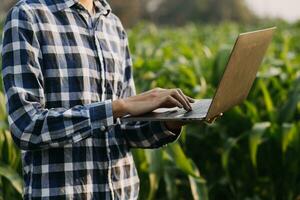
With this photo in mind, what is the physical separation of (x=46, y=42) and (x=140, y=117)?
29 cm

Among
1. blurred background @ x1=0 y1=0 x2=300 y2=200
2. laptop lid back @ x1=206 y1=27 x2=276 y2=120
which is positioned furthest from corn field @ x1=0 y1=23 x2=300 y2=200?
laptop lid back @ x1=206 y1=27 x2=276 y2=120

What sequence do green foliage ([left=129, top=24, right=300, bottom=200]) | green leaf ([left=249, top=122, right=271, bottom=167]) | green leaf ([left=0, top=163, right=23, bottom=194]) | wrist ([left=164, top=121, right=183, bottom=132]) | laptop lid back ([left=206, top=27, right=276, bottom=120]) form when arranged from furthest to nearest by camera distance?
green foliage ([left=129, top=24, right=300, bottom=200]) < green leaf ([left=249, top=122, right=271, bottom=167]) < green leaf ([left=0, top=163, right=23, bottom=194]) < wrist ([left=164, top=121, right=183, bottom=132]) < laptop lid back ([left=206, top=27, right=276, bottom=120])

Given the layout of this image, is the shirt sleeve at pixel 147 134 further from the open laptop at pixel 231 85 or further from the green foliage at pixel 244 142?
the green foliage at pixel 244 142

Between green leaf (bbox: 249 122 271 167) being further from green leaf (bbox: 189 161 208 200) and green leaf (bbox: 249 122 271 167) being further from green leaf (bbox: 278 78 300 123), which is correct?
green leaf (bbox: 189 161 208 200)

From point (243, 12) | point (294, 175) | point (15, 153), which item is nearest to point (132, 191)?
point (15, 153)

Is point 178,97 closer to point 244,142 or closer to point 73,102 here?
point 73,102

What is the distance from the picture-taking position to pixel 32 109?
1.59 m

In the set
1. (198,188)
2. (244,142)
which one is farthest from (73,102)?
(244,142)

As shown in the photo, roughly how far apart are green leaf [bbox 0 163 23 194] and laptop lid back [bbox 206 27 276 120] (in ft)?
3.36

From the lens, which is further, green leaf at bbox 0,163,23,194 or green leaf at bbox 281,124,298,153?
green leaf at bbox 281,124,298,153

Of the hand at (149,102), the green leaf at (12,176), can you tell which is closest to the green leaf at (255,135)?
the green leaf at (12,176)

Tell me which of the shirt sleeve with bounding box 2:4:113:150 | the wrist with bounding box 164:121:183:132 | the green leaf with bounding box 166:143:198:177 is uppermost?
the shirt sleeve with bounding box 2:4:113:150

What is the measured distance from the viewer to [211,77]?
3736 mm

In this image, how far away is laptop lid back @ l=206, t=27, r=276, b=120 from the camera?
1.51 metres
